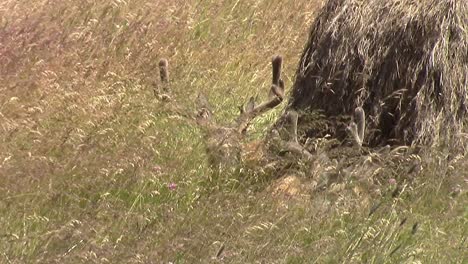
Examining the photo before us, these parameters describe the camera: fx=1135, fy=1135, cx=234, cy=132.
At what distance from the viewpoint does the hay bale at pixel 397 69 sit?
6.73 meters

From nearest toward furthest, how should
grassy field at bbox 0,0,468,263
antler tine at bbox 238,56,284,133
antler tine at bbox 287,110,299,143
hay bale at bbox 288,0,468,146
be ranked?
grassy field at bbox 0,0,468,263 < antler tine at bbox 287,110,299,143 < antler tine at bbox 238,56,284,133 < hay bale at bbox 288,0,468,146

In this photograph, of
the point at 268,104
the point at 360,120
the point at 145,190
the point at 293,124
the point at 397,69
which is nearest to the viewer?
the point at 145,190

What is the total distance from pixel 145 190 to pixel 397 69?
1970 mm

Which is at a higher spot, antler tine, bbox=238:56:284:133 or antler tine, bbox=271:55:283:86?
antler tine, bbox=271:55:283:86

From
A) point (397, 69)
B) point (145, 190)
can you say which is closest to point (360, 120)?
point (397, 69)

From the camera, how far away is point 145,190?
5594mm

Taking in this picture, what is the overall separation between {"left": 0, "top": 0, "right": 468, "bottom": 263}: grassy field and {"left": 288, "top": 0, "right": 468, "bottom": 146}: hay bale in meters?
0.41

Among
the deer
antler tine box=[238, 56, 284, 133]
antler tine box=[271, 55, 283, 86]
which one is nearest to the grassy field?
the deer

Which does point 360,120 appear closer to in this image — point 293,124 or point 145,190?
point 293,124

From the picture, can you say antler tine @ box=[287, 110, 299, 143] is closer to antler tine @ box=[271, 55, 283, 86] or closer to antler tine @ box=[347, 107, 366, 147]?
antler tine @ box=[347, 107, 366, 147]

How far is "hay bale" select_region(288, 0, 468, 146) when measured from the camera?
6734 mm

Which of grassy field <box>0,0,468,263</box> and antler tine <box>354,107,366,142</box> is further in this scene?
antler tine <box>354,107,366,142</box>

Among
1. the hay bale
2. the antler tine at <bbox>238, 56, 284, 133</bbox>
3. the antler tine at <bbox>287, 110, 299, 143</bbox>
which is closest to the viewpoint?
the antler tine at <bbox>287, 110, 299, 143</bbox>

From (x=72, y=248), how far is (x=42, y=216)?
24.7 inches
